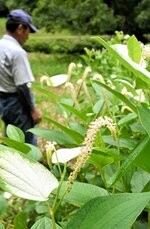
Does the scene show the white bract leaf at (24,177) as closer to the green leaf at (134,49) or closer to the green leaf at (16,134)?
the green leaf at (134,49)

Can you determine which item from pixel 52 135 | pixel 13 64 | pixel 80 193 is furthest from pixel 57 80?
pixel 13 64

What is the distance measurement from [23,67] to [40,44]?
1415 cm

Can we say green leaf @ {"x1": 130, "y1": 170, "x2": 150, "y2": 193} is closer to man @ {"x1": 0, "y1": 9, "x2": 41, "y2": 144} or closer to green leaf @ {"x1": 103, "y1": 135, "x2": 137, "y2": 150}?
green leaf @ {"x1": 103, "y1": 135, "x2": 137, "y2": 150}

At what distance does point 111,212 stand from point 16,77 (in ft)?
8.84

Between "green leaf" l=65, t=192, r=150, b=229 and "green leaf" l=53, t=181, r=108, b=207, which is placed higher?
"green leaf" l=65, t=192, r=150, b=229

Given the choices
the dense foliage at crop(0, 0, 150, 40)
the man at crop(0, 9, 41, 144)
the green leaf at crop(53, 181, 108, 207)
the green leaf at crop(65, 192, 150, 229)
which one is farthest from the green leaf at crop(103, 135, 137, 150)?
the dense foliage at crop(0, 0, 150, 40)

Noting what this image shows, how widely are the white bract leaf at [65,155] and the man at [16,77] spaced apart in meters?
2.50

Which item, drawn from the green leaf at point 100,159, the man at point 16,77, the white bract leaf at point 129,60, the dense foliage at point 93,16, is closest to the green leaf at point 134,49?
the white bract leaf at point 129,60

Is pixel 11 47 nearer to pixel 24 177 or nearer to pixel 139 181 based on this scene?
pixel 139 181

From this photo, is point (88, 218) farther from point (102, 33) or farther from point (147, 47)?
point (102, 33)

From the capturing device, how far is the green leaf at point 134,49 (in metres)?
0.60

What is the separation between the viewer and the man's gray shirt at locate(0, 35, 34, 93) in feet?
10.1

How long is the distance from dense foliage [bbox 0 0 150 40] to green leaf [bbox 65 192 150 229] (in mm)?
14454

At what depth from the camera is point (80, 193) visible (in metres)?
0.58
